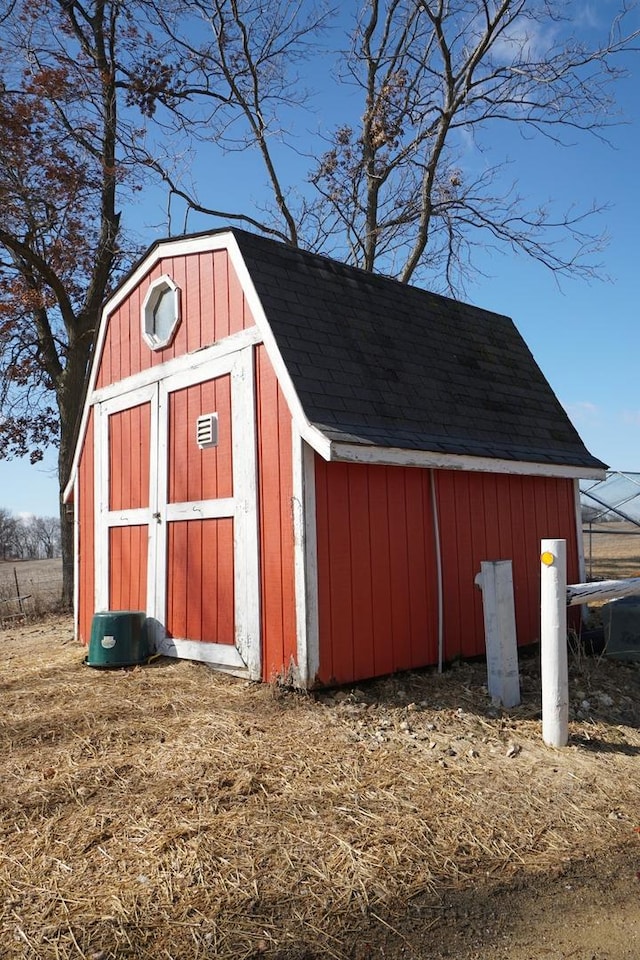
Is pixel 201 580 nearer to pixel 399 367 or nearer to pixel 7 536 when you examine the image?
pixel 399 367

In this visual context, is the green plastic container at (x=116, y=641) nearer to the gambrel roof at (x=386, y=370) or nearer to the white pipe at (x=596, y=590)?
the gambrel roof at (x=386, y=370)

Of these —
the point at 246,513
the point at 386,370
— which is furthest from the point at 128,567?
the point at 386,370

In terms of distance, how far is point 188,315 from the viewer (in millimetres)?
7508

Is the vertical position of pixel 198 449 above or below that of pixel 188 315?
below

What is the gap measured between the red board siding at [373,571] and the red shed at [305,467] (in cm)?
2

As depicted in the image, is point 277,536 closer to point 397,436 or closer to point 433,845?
point 397,436

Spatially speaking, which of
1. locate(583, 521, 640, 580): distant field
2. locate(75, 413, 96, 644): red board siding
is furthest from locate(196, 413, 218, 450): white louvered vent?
locate(583, 521, 640, 580): distant field

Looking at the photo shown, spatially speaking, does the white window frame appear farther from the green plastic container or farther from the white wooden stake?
the white wooden stake

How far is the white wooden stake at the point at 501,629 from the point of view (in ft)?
18.0

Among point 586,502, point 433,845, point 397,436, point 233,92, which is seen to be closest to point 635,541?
point 586,502

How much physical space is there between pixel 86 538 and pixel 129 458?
5.34 ft

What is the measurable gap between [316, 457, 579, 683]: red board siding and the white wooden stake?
1.04 meters

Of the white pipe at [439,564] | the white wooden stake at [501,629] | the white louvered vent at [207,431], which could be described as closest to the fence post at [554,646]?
the white wooden stake at [501,629]

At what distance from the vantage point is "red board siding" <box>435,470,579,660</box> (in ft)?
23.0
